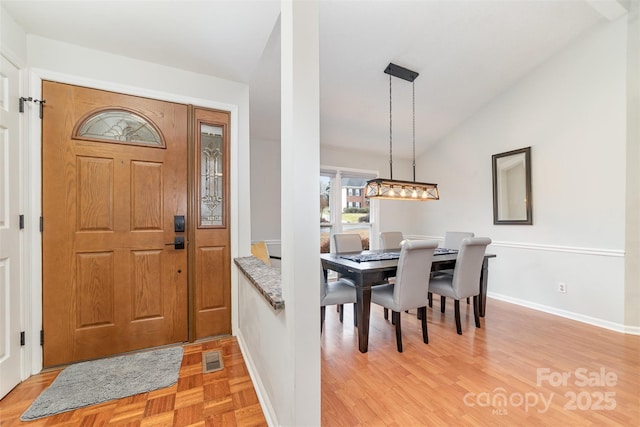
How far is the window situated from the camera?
4699mm

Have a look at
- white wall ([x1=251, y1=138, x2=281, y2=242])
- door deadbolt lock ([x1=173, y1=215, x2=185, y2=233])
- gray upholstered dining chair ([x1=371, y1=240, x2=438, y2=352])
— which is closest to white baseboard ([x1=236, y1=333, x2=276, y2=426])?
door deadbolt lock ([x1=173, y1=215, x2=185, y2=233])

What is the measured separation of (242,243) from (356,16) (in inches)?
93.5

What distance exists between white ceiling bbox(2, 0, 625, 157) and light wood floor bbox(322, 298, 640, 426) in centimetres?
269

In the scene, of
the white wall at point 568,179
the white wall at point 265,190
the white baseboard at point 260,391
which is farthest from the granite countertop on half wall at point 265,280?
the white wall at point 568,179

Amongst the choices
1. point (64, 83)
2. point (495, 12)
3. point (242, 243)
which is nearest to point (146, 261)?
point (242, 243)

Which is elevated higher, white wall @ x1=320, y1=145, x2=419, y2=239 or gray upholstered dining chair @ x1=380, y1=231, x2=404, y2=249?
white wall @ x1=320, y1=145, x2=419, y2=239

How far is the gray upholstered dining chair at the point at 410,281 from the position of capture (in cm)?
232

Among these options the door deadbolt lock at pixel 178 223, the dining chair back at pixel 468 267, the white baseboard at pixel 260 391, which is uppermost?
the door deadbolt lock at pixel 178 223

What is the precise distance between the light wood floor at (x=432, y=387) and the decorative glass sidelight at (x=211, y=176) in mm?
1159

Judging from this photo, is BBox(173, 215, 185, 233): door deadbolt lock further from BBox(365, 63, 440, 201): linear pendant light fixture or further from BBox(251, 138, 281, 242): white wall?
BBox(365, 63, 440, 201): linear pendant light fixture

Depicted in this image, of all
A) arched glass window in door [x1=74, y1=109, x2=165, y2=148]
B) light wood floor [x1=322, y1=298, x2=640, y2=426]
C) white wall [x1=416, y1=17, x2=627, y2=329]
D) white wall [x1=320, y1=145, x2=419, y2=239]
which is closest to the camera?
light wood floor [x1=322, y1=298, x2=640, y2=426]

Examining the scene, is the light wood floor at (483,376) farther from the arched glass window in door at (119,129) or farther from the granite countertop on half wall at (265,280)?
the arched glass window in door at (119,129)

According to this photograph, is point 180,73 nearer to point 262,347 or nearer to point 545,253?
point 262,347

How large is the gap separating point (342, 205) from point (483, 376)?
3.27m
